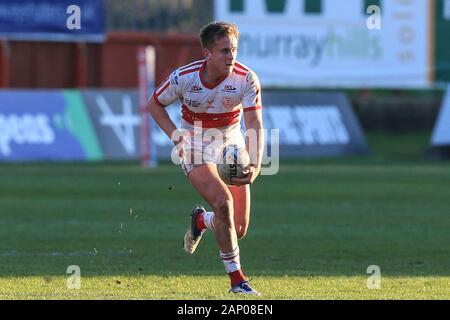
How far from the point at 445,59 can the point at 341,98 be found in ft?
15.8

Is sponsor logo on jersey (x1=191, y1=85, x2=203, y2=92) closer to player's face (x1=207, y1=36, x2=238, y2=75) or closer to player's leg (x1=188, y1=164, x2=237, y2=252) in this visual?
player's face (x1=207, y1=36, x2=238, y2=75)

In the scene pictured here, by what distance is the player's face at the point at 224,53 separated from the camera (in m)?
10.5

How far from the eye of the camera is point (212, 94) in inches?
430

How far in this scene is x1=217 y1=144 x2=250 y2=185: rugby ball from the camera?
10.8 meters

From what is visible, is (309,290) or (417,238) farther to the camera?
(417,238)

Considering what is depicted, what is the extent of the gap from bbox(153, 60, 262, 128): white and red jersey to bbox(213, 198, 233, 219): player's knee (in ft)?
2.76

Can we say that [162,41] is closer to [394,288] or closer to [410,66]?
[410,66]

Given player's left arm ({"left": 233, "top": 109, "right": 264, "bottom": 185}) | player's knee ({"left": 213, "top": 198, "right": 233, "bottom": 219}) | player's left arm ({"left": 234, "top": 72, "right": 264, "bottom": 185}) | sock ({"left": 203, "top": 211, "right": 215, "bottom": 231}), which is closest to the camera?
A: player's knee ({"left": 213, "top": 198, "right": 233, "bottom": 219})

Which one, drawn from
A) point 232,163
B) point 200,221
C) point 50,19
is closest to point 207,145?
point 232,163

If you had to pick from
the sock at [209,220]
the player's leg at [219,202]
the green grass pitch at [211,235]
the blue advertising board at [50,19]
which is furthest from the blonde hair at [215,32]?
the blue advertising board at [50,19]

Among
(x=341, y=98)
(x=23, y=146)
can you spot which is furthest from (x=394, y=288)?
(x=341, y=98)

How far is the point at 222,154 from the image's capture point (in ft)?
36.2

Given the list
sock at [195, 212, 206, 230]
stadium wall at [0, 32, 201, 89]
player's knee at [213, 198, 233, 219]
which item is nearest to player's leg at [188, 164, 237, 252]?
player's knee at [213, 198, 233, 219]

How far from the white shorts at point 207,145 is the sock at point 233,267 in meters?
0.82
